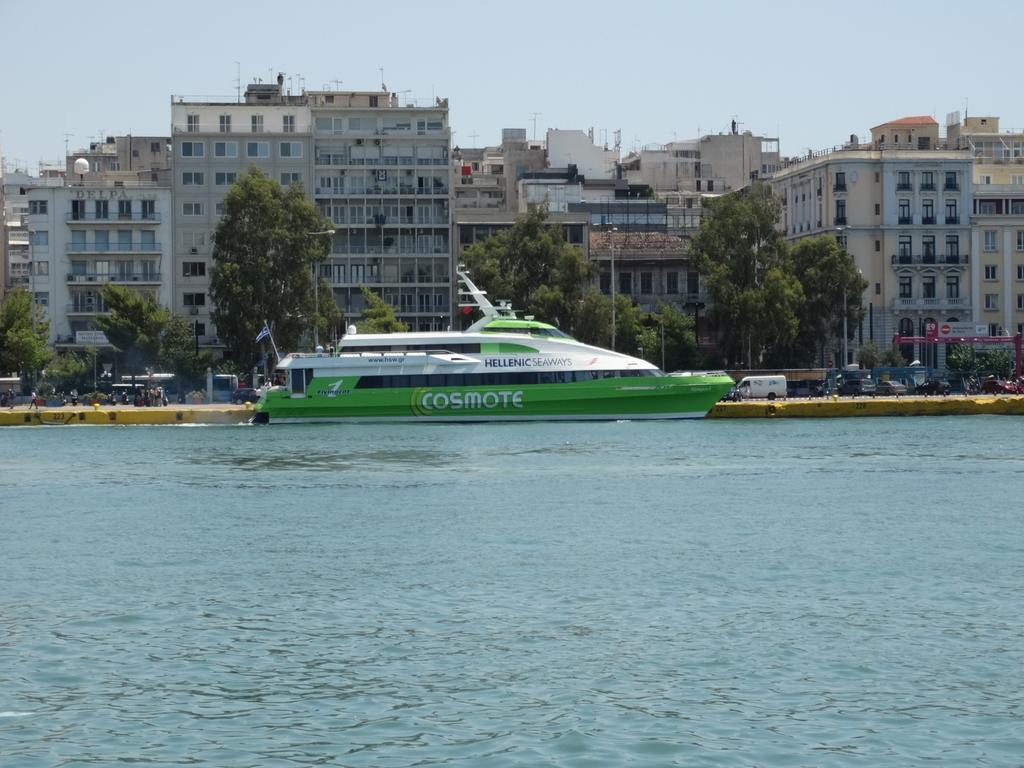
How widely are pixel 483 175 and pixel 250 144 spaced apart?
88.9 ft

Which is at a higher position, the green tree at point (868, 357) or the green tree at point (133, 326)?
the green tree at point (133, 326)

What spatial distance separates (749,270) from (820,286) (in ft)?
15.0

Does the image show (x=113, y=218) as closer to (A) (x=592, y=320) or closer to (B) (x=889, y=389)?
(A) (x=592, y=320)

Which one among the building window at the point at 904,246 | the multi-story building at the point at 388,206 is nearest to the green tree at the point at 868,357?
the building window at the point at 904,246

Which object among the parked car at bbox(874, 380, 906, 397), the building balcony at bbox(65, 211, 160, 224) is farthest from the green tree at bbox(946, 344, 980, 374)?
the building balcony at bbox(65, 211, 160, 224)

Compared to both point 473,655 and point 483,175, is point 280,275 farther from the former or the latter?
point 473,655

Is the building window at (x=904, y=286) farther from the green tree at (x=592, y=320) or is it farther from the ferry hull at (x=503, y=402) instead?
the ferry hull at (x=503, y=402)

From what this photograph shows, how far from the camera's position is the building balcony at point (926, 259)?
103 m

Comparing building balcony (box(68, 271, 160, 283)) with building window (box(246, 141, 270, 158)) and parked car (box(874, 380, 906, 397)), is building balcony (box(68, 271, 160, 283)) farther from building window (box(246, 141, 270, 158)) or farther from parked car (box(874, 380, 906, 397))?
parked car (box(874, 380, 906, 397))

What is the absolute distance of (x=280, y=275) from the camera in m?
86.9

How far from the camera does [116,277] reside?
331ft

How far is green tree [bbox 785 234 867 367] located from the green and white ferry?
25673mm

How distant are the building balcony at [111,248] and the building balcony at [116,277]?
133 cm

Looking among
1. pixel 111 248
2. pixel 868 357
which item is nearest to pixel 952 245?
pixel 868 357
